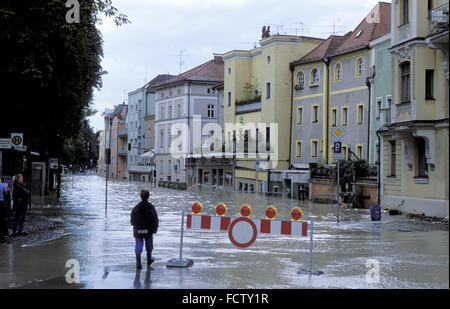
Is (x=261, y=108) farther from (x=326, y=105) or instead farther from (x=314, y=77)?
(x=326, y=105)

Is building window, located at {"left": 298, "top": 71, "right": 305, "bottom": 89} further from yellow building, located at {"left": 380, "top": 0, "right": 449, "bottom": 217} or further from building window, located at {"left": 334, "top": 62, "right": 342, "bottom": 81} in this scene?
yellow building, located at {"left": 380, "top": 0, "right": 449, "bottom": 217}

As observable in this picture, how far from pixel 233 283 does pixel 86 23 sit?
1363 centimetres

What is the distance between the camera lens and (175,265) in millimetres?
12695

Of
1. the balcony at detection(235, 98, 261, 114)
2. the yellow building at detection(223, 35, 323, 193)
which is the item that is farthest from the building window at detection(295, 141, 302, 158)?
the balcony at detection(235, 98, 261, 114)

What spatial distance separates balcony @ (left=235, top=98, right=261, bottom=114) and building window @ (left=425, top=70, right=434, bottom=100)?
5654 centimetres

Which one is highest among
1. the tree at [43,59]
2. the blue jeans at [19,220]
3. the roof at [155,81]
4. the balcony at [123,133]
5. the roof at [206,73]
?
the roof at [155,81]

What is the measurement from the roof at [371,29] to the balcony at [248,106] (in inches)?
519

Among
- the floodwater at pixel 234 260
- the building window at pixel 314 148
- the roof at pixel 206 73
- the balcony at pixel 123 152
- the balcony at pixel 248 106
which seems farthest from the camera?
the balcony at pixel 123 152

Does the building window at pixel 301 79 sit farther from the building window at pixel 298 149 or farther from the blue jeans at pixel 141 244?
the blue jeans at pixel 141 244

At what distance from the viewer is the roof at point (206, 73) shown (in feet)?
298

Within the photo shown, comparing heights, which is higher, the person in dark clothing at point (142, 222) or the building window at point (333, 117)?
the building window at point (333, 117)

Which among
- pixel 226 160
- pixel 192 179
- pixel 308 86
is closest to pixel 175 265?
pixel 308 86

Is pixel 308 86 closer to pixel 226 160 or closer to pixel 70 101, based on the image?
pixel 226 160

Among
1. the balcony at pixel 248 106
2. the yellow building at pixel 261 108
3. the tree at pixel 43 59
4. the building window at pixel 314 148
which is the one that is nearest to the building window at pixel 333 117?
the building window at pixel 314 148
